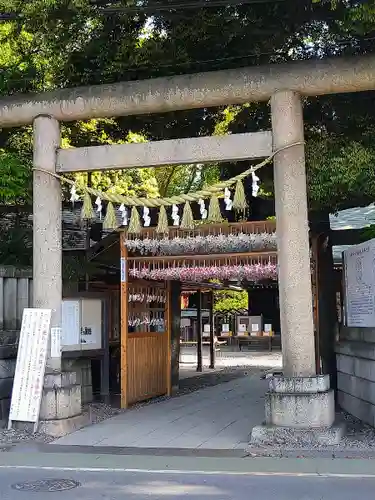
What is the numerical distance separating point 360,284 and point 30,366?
5.42 metres

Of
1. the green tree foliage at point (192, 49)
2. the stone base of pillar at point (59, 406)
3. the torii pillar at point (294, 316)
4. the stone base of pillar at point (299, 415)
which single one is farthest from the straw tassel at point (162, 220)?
the stone base of pillar at point (299, 415)

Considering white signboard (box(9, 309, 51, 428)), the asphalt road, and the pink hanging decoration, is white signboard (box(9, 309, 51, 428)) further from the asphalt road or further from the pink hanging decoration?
the pink hanging decoration

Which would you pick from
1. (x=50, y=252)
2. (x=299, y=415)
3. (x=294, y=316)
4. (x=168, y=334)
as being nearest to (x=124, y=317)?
(x=168, y=334)

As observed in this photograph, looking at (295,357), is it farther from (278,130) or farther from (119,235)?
(119,235)

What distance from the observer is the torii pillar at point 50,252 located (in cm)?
1021

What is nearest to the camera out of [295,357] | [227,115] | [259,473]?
[259,473]

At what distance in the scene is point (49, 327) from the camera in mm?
10164

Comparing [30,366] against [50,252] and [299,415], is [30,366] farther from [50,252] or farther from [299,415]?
[299,415]

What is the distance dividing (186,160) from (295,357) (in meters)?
3.38

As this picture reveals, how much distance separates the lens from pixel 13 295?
1147cm

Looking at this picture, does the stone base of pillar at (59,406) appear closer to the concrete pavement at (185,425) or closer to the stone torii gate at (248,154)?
the stone torii gate at (248,154)

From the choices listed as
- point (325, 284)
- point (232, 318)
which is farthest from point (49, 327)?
point (232, 318)

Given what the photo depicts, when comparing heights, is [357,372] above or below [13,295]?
below

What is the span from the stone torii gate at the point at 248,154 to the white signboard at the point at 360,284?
122 centimetres
